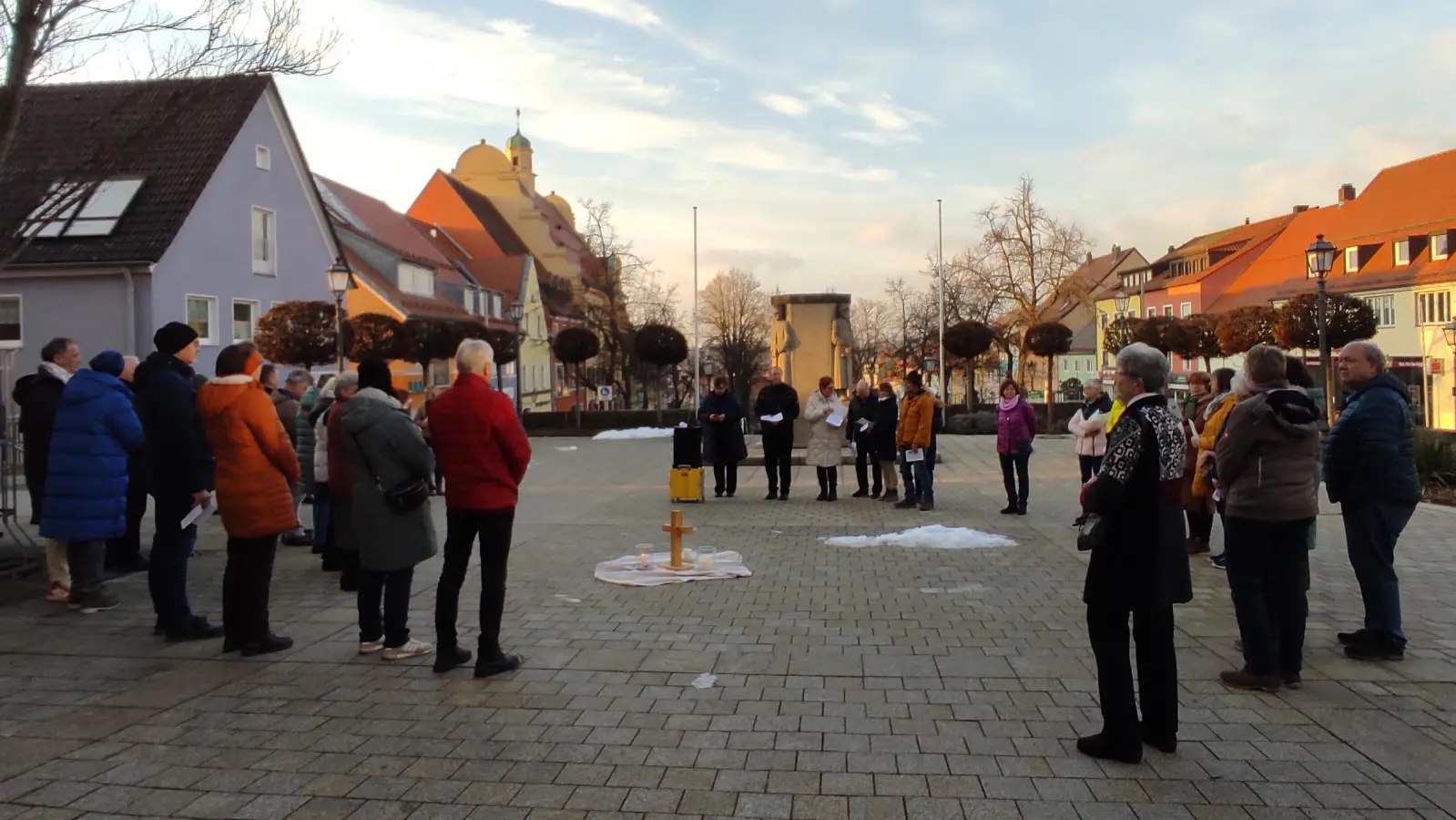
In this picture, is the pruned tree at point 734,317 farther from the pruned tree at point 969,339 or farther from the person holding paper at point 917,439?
the person holding paper at point 917,439

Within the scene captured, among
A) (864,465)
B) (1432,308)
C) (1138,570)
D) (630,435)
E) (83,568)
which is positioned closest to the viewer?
(1138,570)

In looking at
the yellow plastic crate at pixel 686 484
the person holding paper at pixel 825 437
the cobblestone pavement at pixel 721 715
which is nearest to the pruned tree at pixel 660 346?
the person holding paper at pixel 825 437

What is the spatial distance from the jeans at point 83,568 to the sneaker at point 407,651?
2917mm

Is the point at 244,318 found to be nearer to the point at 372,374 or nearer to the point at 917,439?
the point at 917,439

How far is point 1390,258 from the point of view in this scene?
164 feet

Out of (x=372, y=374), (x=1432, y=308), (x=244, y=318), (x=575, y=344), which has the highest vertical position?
(x=1432, y=308)

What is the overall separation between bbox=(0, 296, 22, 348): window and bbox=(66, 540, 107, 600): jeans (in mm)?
22510

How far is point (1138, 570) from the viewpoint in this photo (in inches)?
173

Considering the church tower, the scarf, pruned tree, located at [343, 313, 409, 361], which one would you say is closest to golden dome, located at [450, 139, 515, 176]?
the church tower

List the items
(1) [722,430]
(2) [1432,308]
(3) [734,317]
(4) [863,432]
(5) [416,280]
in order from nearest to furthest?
(4) [863,432]
(1) [722,430]
(2) [1432,308]
(5) [416,280]
(3) [734,317]

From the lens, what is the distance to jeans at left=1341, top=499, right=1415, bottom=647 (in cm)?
598

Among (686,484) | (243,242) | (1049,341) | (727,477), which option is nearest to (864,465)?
(727,477)

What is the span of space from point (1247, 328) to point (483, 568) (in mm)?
33262

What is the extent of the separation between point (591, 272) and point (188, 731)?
5330cm
